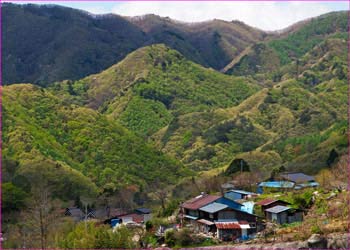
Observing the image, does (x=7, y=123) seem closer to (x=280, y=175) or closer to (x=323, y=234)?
(x=280, y=175)

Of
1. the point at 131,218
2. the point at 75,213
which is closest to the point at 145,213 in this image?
the point at 131,218

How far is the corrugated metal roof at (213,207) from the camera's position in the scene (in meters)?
36.2

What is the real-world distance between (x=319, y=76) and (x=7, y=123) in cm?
9528

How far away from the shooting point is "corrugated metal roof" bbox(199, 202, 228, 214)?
1424 inches

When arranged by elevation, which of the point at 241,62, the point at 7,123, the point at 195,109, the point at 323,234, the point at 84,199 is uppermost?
the point at 241,62

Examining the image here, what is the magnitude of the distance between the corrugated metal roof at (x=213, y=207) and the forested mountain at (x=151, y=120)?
11.8 meters

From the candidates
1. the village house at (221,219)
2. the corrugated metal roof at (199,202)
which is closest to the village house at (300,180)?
the corrugated metal roof at (199,202)

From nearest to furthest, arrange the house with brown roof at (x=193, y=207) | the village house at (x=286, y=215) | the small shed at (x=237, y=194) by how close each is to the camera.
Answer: the village house at (x=286, y=215), the house with brown roof at (x=193, y=207), the small shed at (x=237, y=194)

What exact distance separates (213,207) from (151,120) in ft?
260

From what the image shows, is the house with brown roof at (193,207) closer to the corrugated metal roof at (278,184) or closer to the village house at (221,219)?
the village house at (221,219)

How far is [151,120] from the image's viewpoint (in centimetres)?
11550

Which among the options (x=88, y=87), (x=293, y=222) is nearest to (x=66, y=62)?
(x=88, y=87)

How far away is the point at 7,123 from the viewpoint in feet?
199

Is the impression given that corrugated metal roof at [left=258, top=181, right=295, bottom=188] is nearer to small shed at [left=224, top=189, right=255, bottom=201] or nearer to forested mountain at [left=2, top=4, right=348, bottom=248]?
small shed at [left=224, top=189, right=255, bottom=201]
